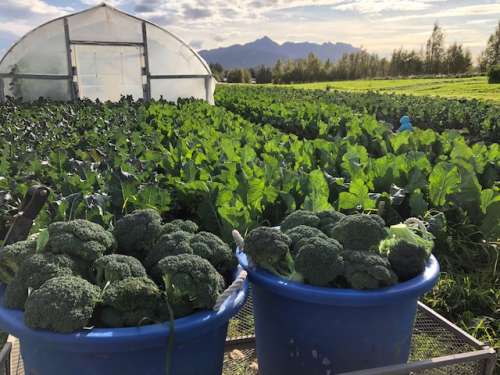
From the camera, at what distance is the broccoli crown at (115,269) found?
1.84 meters

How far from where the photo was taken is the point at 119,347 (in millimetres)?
1609

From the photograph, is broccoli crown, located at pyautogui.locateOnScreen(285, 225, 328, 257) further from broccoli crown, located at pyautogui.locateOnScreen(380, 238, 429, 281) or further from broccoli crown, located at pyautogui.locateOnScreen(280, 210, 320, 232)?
broccoli crown, located at pyautogui.locateOnScreen(380, 238, 429, 281)

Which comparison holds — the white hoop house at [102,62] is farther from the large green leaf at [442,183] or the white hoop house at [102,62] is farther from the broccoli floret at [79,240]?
the broccoli floret at [79,240]

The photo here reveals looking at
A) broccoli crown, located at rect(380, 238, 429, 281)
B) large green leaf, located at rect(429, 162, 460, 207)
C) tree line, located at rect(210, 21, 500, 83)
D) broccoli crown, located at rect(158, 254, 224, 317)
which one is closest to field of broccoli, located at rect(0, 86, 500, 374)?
large green leaf, located at rect(429, 162, 460, 207)

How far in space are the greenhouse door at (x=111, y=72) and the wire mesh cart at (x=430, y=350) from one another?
14229 mm

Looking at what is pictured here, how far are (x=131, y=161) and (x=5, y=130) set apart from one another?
3.77 meters

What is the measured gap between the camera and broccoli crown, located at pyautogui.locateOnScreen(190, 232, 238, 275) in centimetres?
209

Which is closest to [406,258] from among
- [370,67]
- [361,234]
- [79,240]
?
[361,234]

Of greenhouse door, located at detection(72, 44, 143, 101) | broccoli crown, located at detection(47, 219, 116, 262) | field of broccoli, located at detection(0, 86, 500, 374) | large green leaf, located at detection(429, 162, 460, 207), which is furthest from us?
greenhouse door, located at detection(72, 44, 143, 101)

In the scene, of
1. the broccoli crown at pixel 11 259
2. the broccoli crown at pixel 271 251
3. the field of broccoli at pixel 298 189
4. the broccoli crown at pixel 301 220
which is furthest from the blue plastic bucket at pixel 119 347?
the broccoli crown at pixel 301 220

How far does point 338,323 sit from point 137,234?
1.00m

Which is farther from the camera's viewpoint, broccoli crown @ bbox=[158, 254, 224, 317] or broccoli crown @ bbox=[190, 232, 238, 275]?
broccoli crown @ bbox=[190, 232, 238, 275]

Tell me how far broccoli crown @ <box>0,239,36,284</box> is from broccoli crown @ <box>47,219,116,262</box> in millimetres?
113

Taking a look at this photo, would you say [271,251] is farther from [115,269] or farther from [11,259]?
[11,259]
